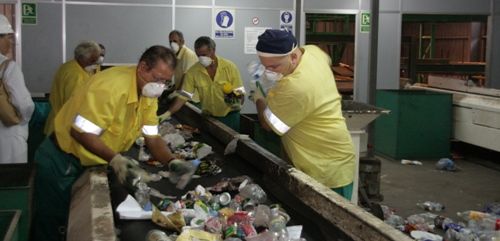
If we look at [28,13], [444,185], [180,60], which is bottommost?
[444,185]

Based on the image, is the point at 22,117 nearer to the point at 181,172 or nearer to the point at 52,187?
the point at 52,187

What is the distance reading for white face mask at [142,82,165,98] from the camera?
10.3 feet

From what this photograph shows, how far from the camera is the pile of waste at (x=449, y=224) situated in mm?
4441

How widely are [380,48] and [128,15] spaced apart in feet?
13.0

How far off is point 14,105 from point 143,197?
6.80ft

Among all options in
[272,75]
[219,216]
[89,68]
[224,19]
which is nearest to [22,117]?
[89,68]

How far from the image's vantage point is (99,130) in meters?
3.00

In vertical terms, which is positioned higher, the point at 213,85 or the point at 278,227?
the point at 213,85

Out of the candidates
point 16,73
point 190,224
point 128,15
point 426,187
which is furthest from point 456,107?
point 190,224

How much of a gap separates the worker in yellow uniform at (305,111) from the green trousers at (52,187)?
3.76 feet

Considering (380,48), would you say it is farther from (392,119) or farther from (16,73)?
(16,73)

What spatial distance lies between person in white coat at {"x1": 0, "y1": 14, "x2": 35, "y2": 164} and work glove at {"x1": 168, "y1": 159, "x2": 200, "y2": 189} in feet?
5.56

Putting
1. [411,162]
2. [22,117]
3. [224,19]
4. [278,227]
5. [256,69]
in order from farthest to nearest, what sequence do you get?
[224,19] → [411,162] → [22,117] → [256,69] → [278,227]

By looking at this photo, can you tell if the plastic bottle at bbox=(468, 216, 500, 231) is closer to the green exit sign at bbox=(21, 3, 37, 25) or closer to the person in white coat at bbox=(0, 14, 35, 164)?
the person in white coat at bbox=(0, 14, 35, 164)
